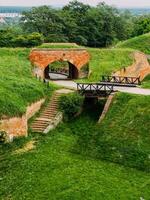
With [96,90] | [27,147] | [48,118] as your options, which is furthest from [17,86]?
[27,147]

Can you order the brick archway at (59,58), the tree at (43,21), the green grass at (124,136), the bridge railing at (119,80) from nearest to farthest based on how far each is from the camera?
1. the green grass at (124,136)
2. the bridge railing at (119,80)
3. the brick archway at (59,58)
4. the tree at (43,21)

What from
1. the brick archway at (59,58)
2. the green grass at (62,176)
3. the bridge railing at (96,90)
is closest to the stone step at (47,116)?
the green grass at (62,176)

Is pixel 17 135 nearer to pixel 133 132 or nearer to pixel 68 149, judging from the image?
pixel 68 149

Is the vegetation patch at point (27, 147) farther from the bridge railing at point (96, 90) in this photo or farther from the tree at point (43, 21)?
the tree at point (43, 21)

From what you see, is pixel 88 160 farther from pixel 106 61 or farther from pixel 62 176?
pixel 106 61

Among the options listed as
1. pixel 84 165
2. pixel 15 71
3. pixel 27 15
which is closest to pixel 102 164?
pixel 84 165

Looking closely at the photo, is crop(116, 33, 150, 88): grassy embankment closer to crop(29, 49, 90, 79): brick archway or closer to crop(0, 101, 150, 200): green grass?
crop(29, 49, 90, 79): brick archway

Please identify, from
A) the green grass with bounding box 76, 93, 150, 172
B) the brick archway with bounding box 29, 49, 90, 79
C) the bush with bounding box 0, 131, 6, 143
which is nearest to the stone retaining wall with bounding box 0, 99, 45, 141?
the bush with bounding box 0, 131, 6, 143
